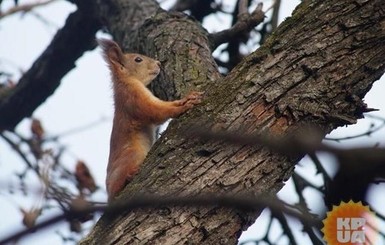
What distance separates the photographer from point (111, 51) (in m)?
4.14

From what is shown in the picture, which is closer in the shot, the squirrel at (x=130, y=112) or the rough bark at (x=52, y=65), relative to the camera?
the squirrel at (x=130, y=112)

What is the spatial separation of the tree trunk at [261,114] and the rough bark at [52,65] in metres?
2.39

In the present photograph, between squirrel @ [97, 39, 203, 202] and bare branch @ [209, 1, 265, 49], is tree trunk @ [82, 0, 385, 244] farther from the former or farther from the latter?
bare branch @ [209, 1, 265, 49]

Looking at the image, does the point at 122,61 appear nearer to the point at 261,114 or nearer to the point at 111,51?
the point at 111,51

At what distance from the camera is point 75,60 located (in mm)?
4820

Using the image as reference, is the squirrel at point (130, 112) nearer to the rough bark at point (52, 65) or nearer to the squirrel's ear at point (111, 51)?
the squirrel's ear at point (111, 51)

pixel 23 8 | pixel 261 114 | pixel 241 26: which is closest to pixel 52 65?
pixel 23 8

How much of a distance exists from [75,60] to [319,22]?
273cm

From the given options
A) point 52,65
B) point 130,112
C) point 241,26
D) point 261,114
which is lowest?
point 261,114

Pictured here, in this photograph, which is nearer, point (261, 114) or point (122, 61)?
point (261, 114)

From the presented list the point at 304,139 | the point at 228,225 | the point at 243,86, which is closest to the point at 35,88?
the point at 243,86

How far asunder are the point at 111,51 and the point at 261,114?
2.08 m

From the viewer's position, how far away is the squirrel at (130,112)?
10.8ft

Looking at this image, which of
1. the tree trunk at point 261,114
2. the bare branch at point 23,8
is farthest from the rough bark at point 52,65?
the tree trunk at point 261,114
